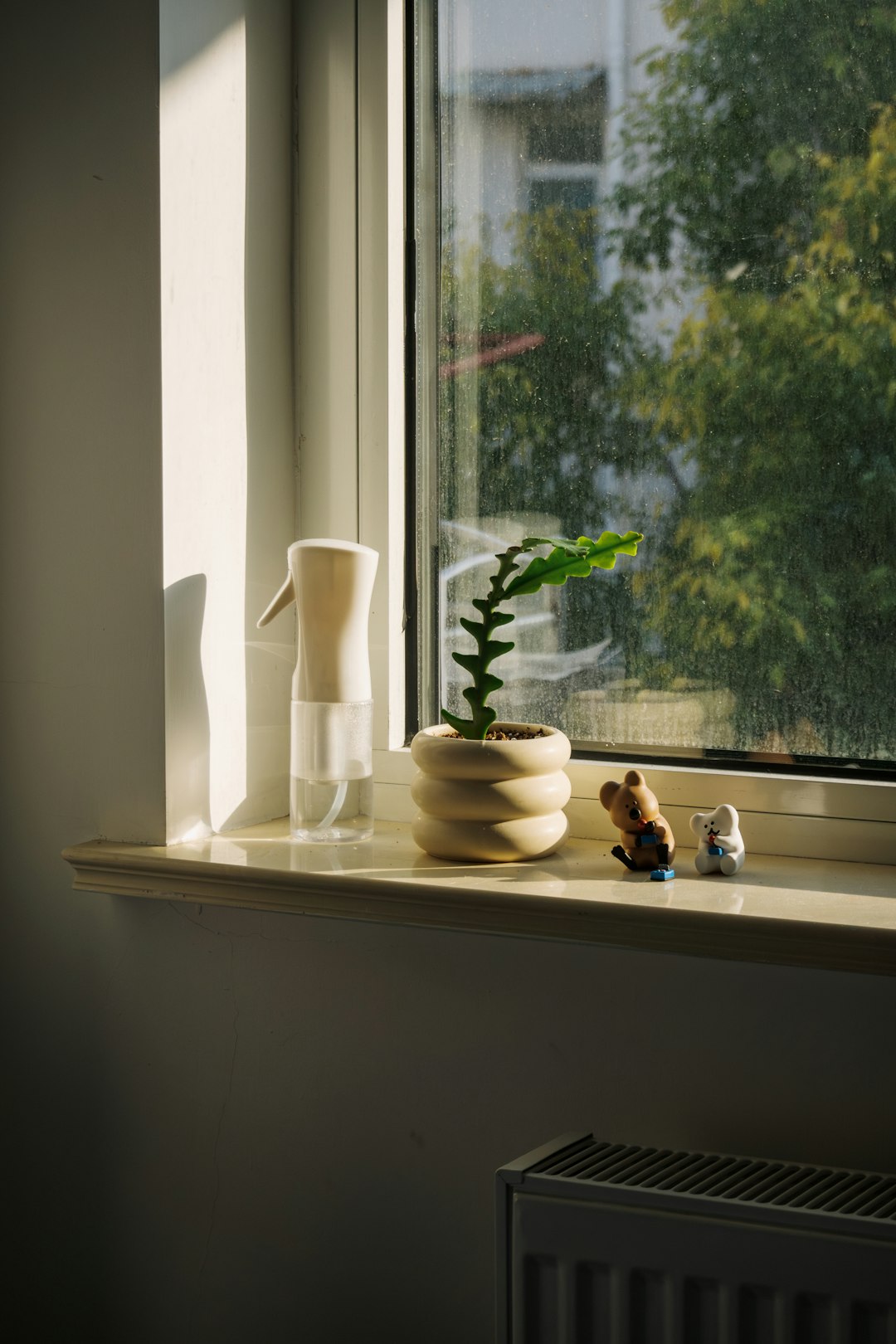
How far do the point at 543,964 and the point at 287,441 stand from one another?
0.59m

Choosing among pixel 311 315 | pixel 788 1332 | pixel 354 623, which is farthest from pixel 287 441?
pixel 788 1332

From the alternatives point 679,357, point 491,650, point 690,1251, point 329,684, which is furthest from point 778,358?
point 690,1251

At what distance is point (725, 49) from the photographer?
1063mm

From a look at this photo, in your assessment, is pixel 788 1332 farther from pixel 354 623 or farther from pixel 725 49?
pixel 725 49

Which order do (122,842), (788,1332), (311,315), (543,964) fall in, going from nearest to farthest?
(788,1332), (543,964), (122,842), (311,315)

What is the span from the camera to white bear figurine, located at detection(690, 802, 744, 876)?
988 mm

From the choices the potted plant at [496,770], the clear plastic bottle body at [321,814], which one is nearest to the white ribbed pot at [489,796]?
the potted plant at [496,770]

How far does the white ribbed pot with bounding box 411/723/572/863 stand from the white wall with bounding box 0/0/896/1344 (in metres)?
0.08

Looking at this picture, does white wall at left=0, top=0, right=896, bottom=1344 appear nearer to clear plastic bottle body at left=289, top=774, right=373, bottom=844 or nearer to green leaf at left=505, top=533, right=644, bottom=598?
clear plastic bottle body at left=289, top=774, right=373, bottom=844

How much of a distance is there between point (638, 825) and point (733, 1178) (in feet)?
0.90

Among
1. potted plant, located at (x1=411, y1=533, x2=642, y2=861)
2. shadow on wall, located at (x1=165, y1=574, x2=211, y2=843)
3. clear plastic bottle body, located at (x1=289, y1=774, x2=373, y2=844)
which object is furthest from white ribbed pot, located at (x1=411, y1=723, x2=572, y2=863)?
shadow on wall, located at (x1=165, y1=574, x2=211, y2=843)

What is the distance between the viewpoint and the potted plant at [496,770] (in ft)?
3.36

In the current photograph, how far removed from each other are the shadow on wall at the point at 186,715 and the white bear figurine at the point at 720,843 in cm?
45

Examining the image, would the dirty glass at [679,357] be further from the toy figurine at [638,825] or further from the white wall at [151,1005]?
the white wall at [151,1005]
